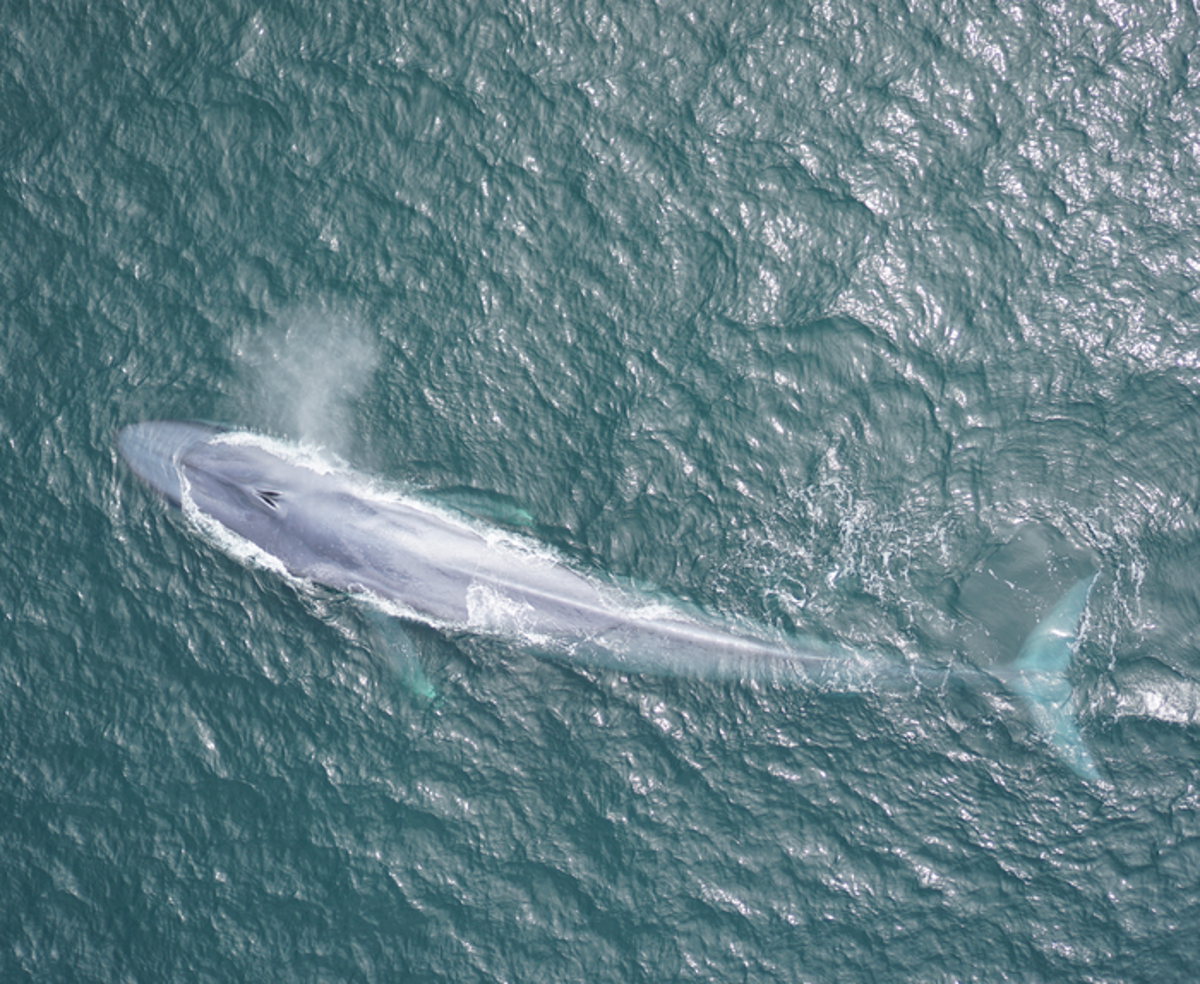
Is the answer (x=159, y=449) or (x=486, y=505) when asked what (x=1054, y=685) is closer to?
(x=486, y=505)

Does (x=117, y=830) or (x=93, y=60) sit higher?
(x=93, y=60)

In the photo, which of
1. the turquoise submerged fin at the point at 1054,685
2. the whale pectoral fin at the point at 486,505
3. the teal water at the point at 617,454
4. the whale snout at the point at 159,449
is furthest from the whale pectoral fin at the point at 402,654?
the turquoise submerged fin at the point at 1054,685

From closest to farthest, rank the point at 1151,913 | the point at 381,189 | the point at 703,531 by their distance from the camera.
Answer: the point at 1151,913 < the point at 703,531 < the point at 381,189

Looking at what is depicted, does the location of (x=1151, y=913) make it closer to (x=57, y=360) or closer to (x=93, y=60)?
(x=57, y=360)

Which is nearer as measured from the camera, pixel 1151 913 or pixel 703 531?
pixel 1151 913

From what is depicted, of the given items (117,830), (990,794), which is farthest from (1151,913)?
(117,830)

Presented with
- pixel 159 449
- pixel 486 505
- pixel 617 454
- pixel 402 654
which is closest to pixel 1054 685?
pixel 617 454

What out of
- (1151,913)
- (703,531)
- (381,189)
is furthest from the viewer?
(381,189)
